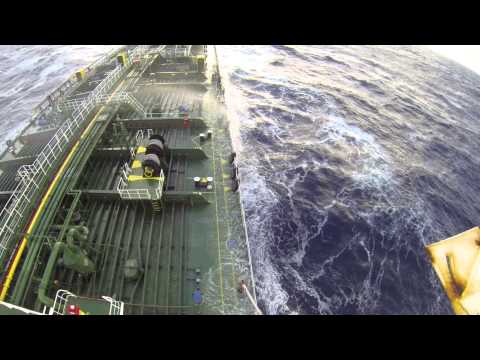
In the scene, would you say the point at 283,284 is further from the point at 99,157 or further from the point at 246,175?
the point at 99,157

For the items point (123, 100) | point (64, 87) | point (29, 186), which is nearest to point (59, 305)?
point (29, 186)

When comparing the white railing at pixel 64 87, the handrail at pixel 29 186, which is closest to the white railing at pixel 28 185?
the handrail at pixel 29 186

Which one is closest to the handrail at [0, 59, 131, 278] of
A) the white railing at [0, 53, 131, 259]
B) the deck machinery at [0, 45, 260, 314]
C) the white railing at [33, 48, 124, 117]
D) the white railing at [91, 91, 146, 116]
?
the white railing at [0, 53, 131, 259]

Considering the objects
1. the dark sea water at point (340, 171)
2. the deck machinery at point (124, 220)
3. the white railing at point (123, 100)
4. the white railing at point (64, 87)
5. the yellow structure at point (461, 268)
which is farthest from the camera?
the white railing at point (64, 87)

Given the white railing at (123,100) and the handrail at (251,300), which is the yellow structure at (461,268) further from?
the white railing at (123,100)

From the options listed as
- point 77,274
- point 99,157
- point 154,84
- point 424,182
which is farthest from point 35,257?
point 424,182

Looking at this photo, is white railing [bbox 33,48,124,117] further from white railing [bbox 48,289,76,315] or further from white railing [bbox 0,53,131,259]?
white railing [bbox 48,289,76,315]

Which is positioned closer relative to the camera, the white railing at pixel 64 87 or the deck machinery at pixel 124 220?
the deck machinery at pixel 124 220
